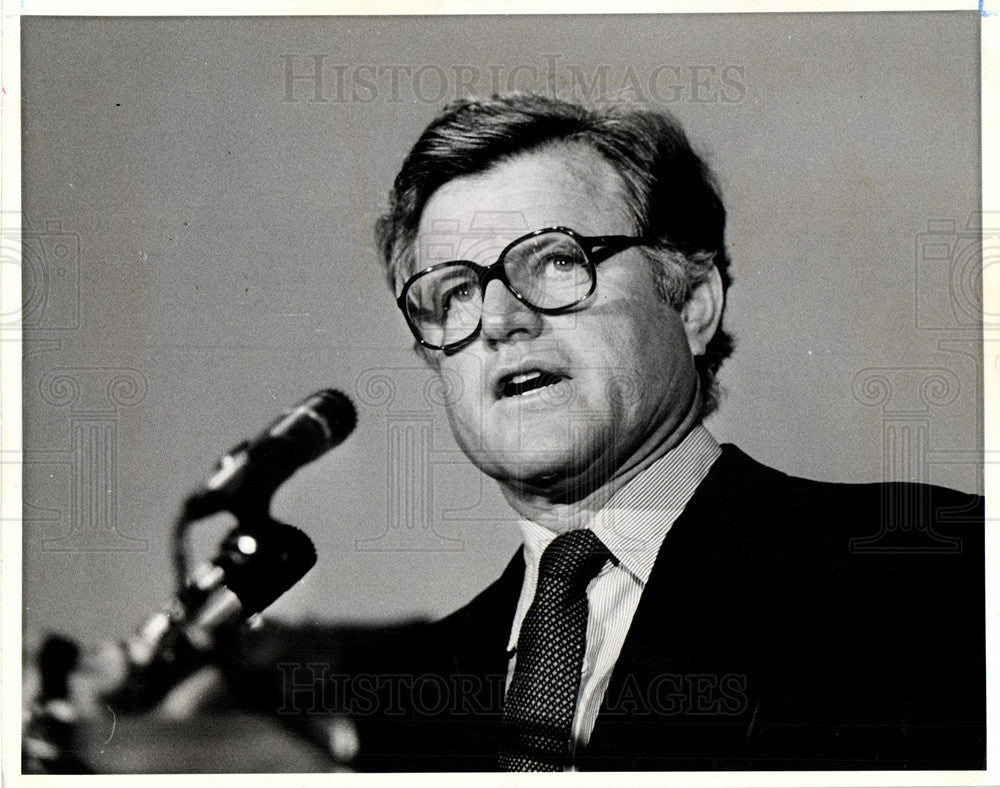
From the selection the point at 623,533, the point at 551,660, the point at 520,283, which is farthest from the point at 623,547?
the point at 520,283

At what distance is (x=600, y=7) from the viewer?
150 cm

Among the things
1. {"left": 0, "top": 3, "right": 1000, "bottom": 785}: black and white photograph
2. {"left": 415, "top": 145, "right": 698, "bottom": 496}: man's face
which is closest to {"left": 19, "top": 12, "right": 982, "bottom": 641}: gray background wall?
{"left": 0, "top": 3, "right": 1000, "bottom": 785}: black and white photograph

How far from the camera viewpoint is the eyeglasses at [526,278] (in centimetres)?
142

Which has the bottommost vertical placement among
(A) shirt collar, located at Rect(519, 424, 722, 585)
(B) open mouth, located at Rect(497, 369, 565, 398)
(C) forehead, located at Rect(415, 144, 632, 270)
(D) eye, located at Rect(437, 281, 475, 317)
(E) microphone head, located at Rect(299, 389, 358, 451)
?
(A) shirt collar, located at Rect(519, 424, 722, 585)

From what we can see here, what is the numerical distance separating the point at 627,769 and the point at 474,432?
0.61 metres

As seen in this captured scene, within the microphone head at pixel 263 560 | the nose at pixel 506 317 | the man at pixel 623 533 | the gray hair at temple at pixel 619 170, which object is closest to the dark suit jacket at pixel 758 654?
the man at pixel 623 533

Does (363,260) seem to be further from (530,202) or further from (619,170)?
(619,170)

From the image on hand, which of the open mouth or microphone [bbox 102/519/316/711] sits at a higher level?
the open mouth

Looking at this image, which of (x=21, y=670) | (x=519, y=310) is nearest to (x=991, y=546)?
(x=519, y=310)

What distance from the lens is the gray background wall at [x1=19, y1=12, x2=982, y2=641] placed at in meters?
1.47

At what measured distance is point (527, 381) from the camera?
1438 millimetres

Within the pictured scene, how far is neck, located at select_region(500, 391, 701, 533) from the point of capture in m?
1.43

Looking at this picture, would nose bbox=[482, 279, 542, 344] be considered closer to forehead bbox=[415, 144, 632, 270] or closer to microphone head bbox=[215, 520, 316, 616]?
forehead bbox=[415, 144, 632, 270]

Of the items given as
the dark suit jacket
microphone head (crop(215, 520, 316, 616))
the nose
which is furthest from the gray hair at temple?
microphone head (crop(215, 520, 316, 616))
